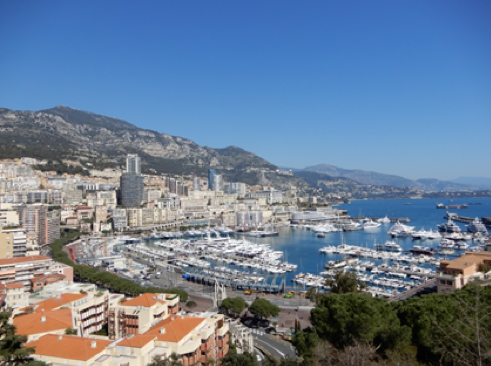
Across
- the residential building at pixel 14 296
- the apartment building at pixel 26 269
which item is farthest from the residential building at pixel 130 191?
the residential building at pixel 14 296

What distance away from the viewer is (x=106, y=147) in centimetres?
7656

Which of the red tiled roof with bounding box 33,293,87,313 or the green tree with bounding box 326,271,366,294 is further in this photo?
the green tree with bounding box 326,271,366,294

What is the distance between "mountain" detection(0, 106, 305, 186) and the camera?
57.9m

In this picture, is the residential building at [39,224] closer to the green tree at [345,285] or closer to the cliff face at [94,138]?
the green tree at [345,285]

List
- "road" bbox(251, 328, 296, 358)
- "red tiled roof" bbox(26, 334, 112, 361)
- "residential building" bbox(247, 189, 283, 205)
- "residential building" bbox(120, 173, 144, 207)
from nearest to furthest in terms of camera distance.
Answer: "red tiled roof" bbox(26, 334, 112, 361)
"road" bbox(251, 328, 296, 358)
"residential building" bbox(120, 173, 144, 207)
"residential building" bbox(247, 189, 283, 205)

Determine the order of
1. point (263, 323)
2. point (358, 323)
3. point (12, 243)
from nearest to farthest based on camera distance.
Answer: point (358, 323)
point (263, 323)
point (12, 243)

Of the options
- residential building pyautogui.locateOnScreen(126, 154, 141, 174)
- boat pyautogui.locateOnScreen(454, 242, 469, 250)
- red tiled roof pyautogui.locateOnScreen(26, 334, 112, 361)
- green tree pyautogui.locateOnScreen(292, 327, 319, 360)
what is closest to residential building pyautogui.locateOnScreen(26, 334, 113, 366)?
red tiled roof pyautogui.locateOnScreen(26, 334, 112, 361)

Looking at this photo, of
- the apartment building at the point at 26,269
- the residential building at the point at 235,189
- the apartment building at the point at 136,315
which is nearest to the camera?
the apartment building at the point at 136,315

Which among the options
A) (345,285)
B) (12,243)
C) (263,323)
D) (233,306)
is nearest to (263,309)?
(263,323)

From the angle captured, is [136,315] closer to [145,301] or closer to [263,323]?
[145,301]

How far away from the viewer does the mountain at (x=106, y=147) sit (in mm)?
57906

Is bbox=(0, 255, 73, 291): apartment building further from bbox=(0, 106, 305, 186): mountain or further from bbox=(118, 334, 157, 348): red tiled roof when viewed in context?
bbox=(0, 106, 305, 186): mountain

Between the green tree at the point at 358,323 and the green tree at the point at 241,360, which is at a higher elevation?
the green tree at the point at 358,323

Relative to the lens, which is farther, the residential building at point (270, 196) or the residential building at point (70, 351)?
the residential building at point (270, 196)
